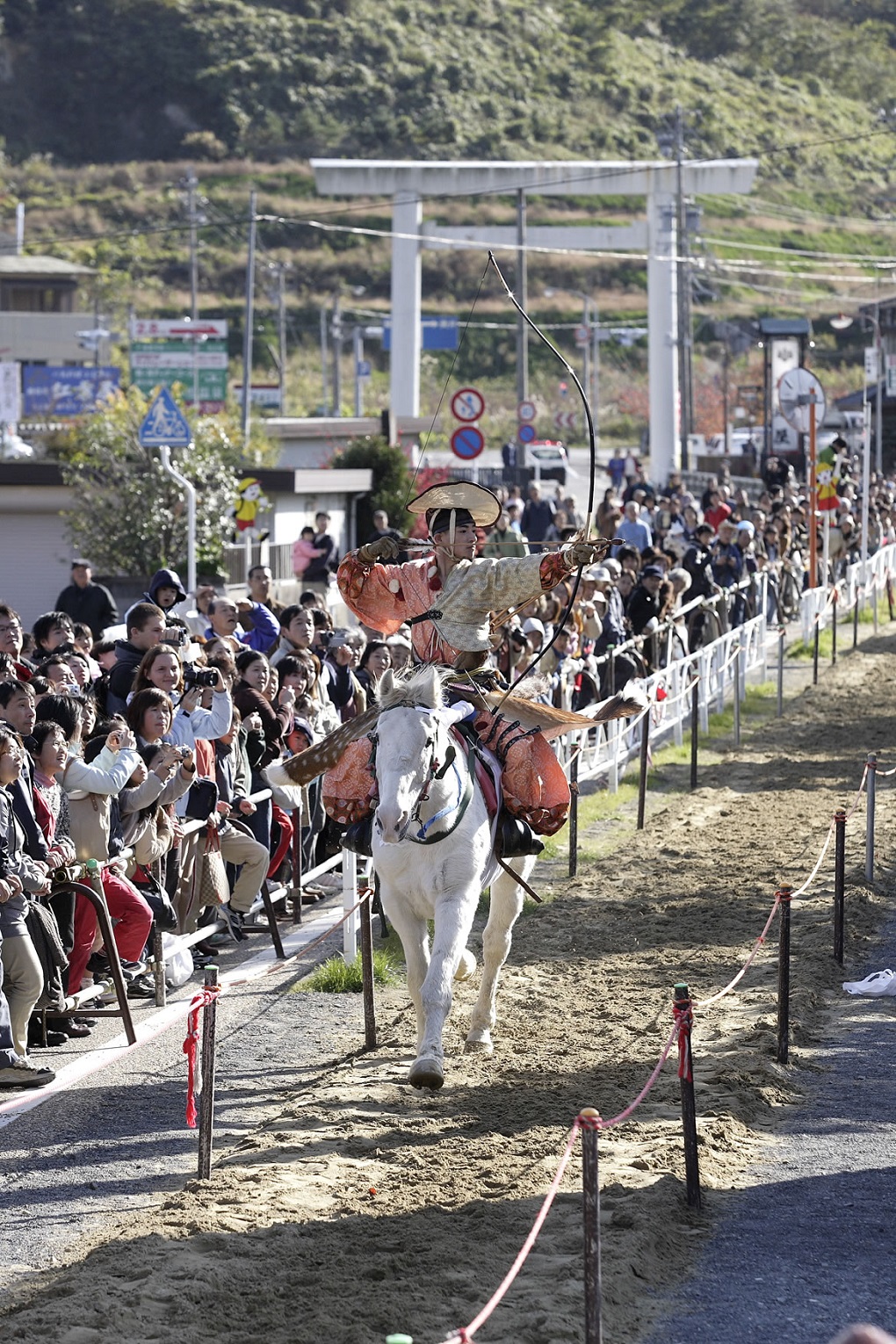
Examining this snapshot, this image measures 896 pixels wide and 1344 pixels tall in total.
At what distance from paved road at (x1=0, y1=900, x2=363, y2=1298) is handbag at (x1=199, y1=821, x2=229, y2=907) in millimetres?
476

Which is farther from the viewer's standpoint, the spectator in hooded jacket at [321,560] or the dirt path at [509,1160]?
the spectator in hooded jacket at [321,560]

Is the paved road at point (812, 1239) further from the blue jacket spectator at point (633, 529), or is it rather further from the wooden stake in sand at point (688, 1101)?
the blue jacket spectator at point (633, 529)

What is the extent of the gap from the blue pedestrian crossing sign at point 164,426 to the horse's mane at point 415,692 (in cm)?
958

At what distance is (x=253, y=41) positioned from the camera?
112062 mm

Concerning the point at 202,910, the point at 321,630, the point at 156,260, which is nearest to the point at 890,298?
the point at 156,260

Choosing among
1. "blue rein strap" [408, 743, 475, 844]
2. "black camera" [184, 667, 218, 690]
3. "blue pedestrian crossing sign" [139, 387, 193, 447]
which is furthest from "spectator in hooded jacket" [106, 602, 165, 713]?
"blue pedestrian crossing sign" [139, 387, 193, 447]

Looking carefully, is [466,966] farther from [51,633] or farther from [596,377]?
[596,377]

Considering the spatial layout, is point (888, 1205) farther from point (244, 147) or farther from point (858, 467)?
point (244, 147)

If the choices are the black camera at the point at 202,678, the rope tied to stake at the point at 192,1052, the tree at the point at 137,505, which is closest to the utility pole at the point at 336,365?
the tree at the point at 137,505

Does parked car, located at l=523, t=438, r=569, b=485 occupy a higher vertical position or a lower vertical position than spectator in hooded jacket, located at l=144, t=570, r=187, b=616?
higher

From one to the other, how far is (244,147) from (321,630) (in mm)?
97309

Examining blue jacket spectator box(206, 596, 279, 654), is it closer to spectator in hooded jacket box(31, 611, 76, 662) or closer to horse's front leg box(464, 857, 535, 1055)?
spectator in hooded jacket box(31, 611, 76, 662)

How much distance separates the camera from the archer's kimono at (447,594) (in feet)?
27.5

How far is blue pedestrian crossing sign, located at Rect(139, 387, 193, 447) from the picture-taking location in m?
17.0
